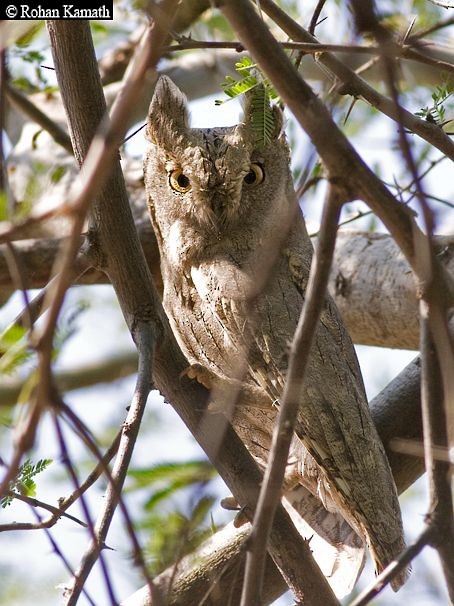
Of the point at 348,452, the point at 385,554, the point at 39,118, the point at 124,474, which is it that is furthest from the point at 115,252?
the point at 39,118

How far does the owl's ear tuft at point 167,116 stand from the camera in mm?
3037

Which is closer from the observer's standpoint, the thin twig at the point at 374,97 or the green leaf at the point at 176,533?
the green leaf at the point at 176,533

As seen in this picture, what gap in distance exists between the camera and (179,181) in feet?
9.82

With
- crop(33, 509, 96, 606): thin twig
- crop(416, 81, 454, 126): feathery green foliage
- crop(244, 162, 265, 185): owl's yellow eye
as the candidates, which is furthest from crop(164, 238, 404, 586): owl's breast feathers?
crop(33, 509, 96, 606): thin twig

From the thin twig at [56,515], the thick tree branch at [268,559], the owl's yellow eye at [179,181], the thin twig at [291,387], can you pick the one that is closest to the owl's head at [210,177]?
the owl's yellow eye at [179,181]

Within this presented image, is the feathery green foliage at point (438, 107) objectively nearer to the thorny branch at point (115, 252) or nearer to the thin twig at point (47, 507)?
the thorny branch at point (115, 252)

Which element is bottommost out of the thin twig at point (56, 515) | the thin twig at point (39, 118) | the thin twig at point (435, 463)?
the thin twig at point (435, 463)

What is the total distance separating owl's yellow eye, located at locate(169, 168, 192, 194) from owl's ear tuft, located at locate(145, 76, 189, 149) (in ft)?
0.36

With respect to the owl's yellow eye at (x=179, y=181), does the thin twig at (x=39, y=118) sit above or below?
above

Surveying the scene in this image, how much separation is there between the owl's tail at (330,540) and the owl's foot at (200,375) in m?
0.80

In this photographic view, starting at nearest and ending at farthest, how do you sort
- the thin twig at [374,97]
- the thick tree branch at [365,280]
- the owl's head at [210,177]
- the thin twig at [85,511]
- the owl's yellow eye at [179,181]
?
the thin twig at [85,511] → the thin twig at [374,97] → the owl's head at [210,177] → the owl's yellow eye at [179,181] → the thick tree branch at [365,280]

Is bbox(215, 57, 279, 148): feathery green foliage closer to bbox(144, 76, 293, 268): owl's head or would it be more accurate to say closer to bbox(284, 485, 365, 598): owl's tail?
bbox(144, 76, 293, 268): owl's head

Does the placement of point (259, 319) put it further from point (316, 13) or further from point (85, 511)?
point (85, 511)

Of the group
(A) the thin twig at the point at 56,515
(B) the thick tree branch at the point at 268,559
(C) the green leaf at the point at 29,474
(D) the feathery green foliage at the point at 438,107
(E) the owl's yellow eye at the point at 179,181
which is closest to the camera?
(A) the thin twig at the point at 56,515
